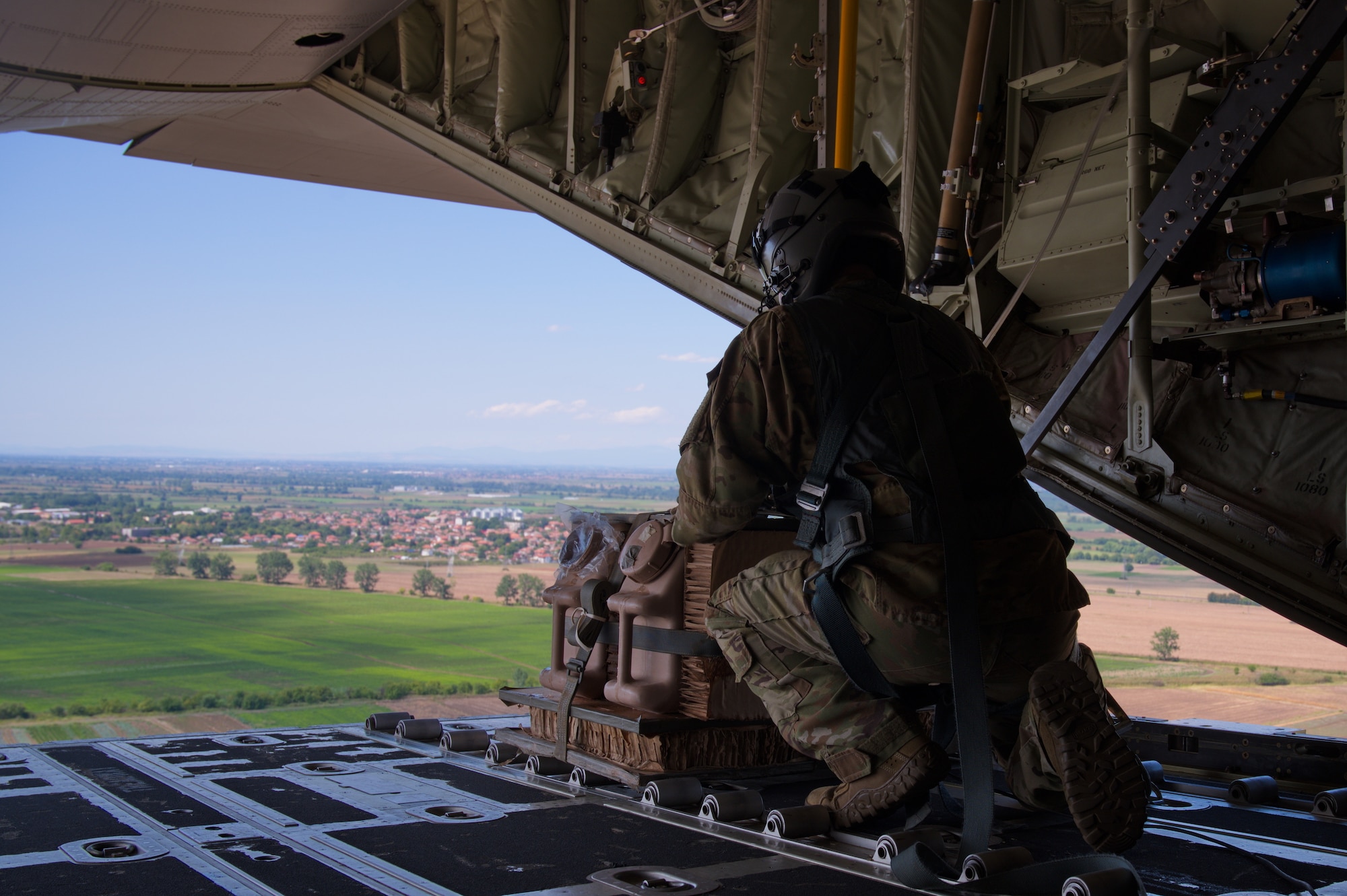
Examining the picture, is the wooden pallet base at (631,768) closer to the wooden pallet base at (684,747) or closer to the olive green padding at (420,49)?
the wooden pallet base at (684,747)

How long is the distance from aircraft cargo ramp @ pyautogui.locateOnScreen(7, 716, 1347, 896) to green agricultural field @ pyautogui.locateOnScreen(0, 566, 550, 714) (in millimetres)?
6364

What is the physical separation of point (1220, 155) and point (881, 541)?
197cm

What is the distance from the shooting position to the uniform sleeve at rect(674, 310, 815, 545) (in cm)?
222

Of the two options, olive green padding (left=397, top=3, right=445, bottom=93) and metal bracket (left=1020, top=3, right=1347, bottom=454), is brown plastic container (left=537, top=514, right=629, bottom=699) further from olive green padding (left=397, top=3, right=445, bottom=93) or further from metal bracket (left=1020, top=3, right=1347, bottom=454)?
olive green padding (left=397, top=3, right=445, bottom=93)

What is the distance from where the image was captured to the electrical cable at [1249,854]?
189cm

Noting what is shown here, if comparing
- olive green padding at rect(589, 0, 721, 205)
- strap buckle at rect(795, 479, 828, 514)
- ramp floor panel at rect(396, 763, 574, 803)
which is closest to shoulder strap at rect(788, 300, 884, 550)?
strap buckle at rect(795, 479, 828, 514)

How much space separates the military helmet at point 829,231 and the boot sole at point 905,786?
1.10m

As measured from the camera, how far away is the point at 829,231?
2.44 meters

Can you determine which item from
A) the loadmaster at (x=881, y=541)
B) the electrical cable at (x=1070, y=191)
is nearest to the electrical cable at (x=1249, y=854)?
the loadmaster at (x=881, y=541)

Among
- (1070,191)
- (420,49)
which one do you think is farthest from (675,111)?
(1070,191)

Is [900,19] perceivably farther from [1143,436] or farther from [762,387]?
[762,387]

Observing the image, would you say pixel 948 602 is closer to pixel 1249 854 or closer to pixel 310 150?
pixel 1249 854

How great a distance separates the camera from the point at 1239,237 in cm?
337

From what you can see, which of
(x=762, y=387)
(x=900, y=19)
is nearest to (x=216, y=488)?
(x=900, y=19)
